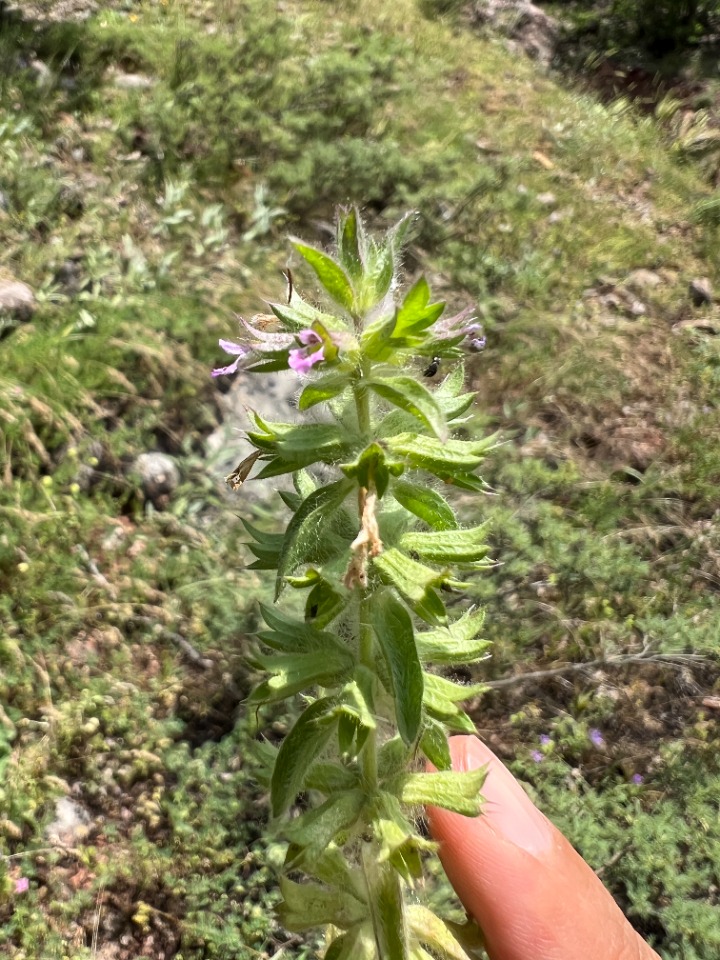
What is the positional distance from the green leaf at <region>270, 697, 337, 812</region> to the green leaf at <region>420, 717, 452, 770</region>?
26 centimetres

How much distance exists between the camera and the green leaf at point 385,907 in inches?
75.5

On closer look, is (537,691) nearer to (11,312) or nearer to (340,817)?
(340,817)

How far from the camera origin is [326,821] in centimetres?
183

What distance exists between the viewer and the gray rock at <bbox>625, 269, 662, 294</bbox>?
651cm

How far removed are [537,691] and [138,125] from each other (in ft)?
20.4

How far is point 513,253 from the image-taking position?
21.3 feet

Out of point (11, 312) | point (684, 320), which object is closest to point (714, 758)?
point (684, 320)

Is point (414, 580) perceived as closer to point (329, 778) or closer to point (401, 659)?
point (401, 659)

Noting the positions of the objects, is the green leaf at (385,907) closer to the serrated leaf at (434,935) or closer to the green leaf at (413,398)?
the serrated leaf at (434,935)

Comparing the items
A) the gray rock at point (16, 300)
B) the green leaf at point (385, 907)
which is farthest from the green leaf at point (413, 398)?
the gray rock at point (16, 300)

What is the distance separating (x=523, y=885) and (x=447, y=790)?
3.35ft

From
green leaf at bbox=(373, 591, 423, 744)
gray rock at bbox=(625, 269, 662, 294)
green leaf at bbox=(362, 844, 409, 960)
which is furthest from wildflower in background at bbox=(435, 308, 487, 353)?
gray rock at bbox=(625, 269, 662, 294)

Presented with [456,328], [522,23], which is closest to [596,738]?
[456,328]

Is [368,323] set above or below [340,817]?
above
